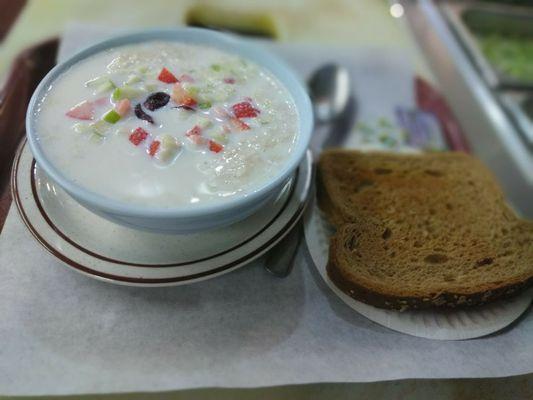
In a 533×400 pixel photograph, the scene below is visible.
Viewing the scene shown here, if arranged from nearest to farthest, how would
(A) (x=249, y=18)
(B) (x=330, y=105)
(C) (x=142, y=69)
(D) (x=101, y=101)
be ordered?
(D) (x=101, y=101), (C) (x=142, y=69), (B) (x=330, y=105), (A) (x=249, y=18)

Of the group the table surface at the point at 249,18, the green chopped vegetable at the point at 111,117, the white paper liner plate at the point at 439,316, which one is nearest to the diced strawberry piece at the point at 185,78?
the green chopped vegetable at the point at 111,117

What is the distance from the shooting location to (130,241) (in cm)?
107

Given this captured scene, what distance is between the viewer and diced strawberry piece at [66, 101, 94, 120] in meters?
1.10

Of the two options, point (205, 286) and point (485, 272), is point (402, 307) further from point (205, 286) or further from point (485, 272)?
point (205, 286)

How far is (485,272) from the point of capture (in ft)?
3.99

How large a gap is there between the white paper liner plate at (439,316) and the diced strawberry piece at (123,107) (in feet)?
1.80

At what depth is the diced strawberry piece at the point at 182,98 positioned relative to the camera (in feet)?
3.83

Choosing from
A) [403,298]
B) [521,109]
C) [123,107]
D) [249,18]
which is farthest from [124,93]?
[521,109]

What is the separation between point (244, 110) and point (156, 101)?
22 cm

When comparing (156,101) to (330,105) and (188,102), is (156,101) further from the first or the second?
(330,105)

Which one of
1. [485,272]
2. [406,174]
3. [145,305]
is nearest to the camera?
[145,305]

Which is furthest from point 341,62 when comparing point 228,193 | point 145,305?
point 145,305

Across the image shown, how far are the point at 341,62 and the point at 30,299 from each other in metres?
1.50

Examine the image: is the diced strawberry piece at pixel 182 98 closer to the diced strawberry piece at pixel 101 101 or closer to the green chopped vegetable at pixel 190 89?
the green chopped vegetable at pixel 190 89
